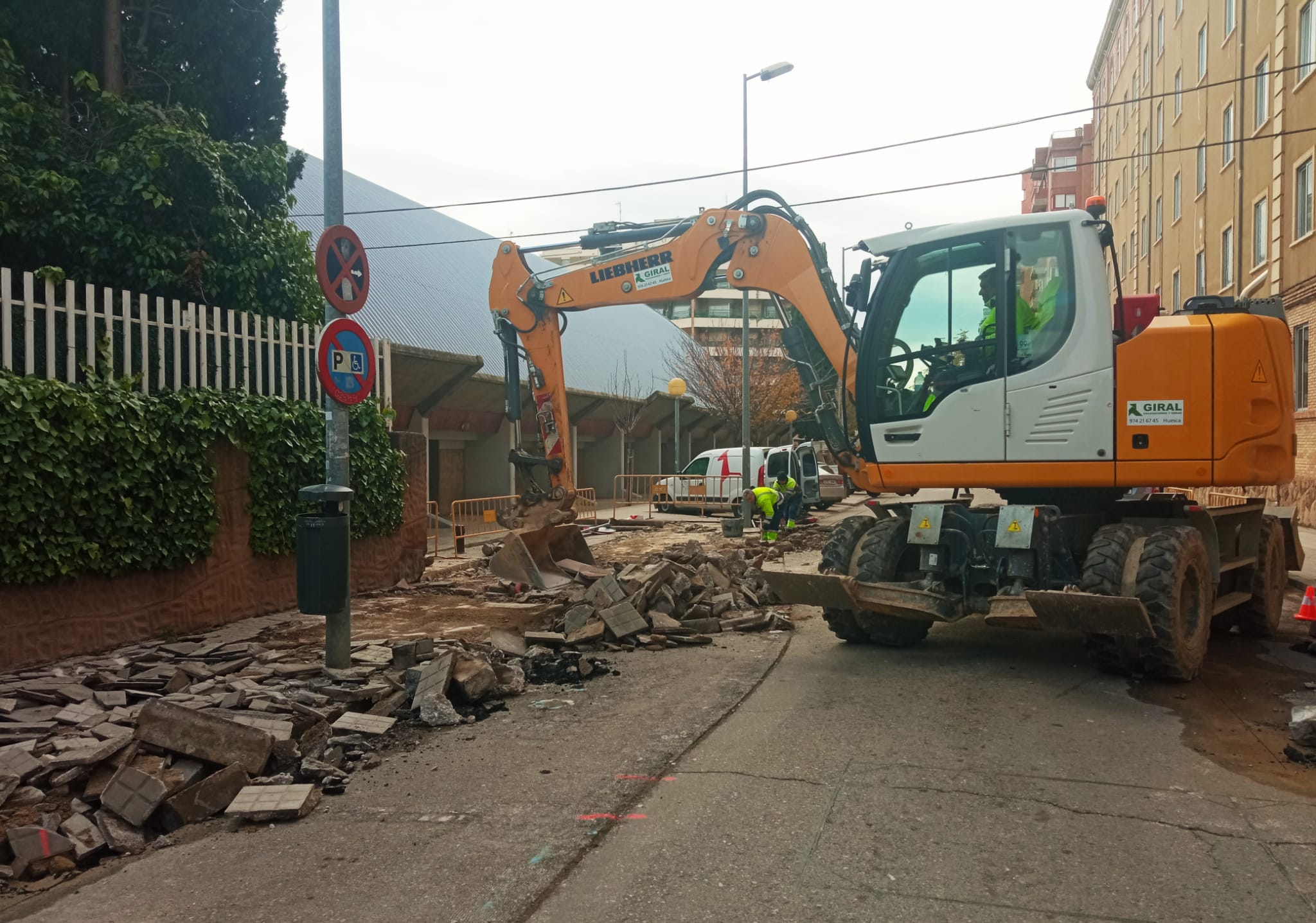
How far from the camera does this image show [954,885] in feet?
12.1

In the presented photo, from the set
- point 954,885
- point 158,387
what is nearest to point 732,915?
point 954,885

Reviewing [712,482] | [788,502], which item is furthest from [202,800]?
[712,482]

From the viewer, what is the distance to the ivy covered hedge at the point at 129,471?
717 cm

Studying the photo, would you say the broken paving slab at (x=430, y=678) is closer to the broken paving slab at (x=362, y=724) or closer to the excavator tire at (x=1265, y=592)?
the broken paving slab at (x=362, y=724)

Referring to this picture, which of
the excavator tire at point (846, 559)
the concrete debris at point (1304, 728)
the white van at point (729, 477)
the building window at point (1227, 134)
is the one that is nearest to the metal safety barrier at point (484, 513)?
the white van at point (729, 477)

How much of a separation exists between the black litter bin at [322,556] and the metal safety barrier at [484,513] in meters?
7.61

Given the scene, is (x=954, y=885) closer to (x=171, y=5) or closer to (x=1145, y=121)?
(x=171, y=5)

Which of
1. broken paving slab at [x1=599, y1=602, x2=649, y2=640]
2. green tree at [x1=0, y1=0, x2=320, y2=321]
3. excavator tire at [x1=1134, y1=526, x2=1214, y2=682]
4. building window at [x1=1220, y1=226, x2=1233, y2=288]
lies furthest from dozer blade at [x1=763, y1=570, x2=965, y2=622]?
building window at [x1=1220, y1=226, x2=1233, y2=288]

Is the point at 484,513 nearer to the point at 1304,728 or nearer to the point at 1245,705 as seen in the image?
the point at 1245,705

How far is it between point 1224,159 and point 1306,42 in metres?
6.35

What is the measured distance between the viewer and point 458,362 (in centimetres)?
1867

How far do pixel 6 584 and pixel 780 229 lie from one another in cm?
822

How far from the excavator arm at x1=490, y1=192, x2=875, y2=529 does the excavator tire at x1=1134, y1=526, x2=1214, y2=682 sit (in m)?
2.79

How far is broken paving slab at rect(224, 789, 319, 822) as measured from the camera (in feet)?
14.8
